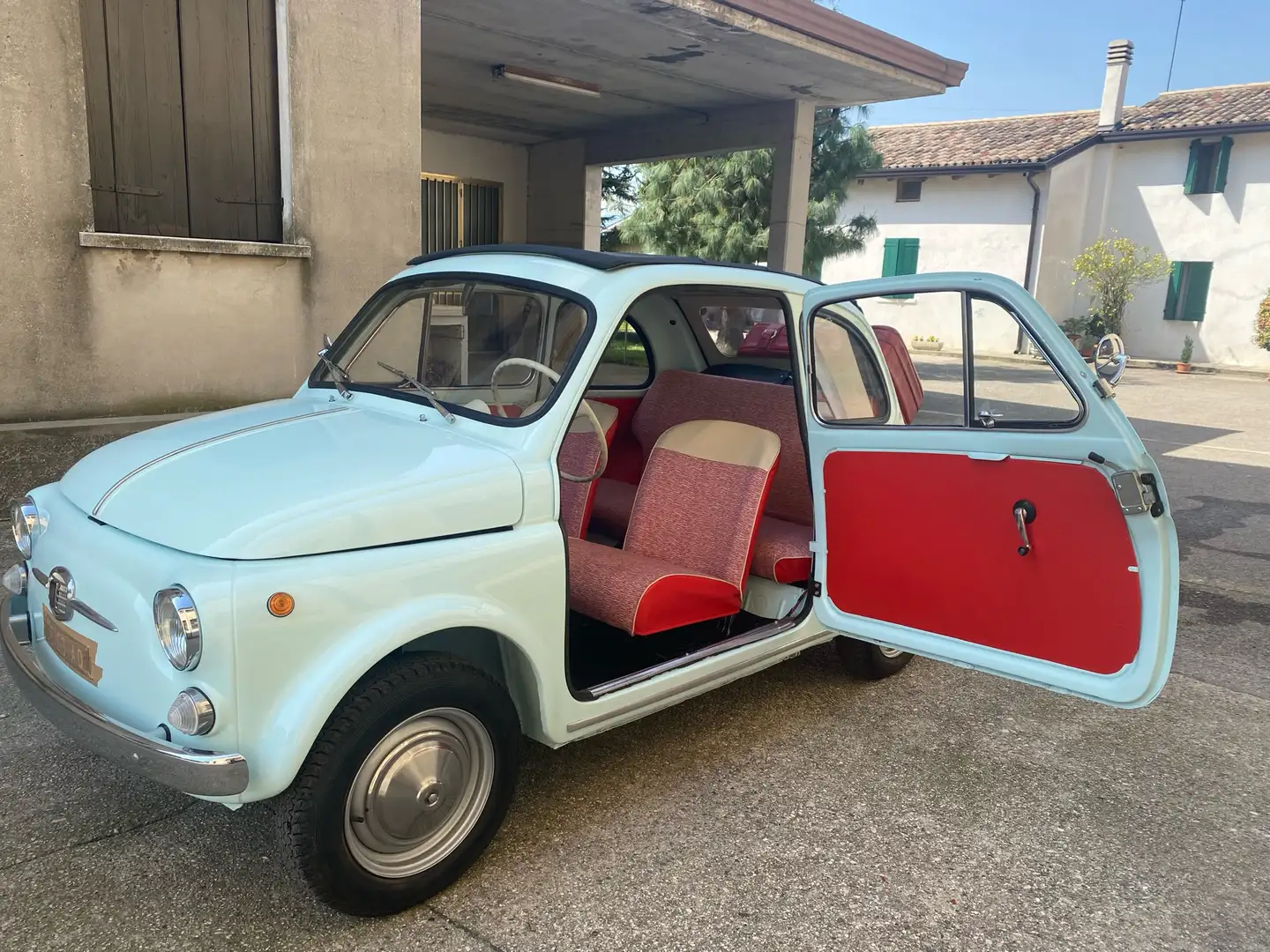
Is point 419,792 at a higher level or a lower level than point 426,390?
lower

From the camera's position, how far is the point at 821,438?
3.40 m

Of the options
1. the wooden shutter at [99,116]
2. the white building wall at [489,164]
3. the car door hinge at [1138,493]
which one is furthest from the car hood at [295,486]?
the white building wall at [489,164]

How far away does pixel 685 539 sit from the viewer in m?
3.64

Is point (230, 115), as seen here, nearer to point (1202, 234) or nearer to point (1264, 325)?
point (1264, 325)

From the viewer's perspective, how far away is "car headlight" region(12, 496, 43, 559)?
2.81 metres

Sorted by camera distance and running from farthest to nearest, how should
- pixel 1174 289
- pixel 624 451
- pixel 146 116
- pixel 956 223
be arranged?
1. pixel 956 223
2. pixel 1174 289
3. pixel 146 116
4. pixel 624 451

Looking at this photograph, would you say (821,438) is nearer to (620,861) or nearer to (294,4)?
(620,861)

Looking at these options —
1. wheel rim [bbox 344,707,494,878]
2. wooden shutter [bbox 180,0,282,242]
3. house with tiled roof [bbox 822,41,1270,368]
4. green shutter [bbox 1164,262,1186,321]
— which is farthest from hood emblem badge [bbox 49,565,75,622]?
green shutter [bbox 1164,262,1186,321]

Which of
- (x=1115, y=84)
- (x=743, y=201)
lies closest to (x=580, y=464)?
(x=743, y=201)

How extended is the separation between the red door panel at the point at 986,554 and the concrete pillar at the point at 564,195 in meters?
12.4

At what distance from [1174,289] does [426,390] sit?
83.3 ft

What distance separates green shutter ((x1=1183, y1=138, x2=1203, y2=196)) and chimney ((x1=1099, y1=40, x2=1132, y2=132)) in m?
2.17

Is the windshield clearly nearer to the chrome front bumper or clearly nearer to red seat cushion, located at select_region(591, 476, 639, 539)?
red seat cushion, located at select_region(591, 476, 639, 539)

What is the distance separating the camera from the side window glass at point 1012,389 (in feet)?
8.98
